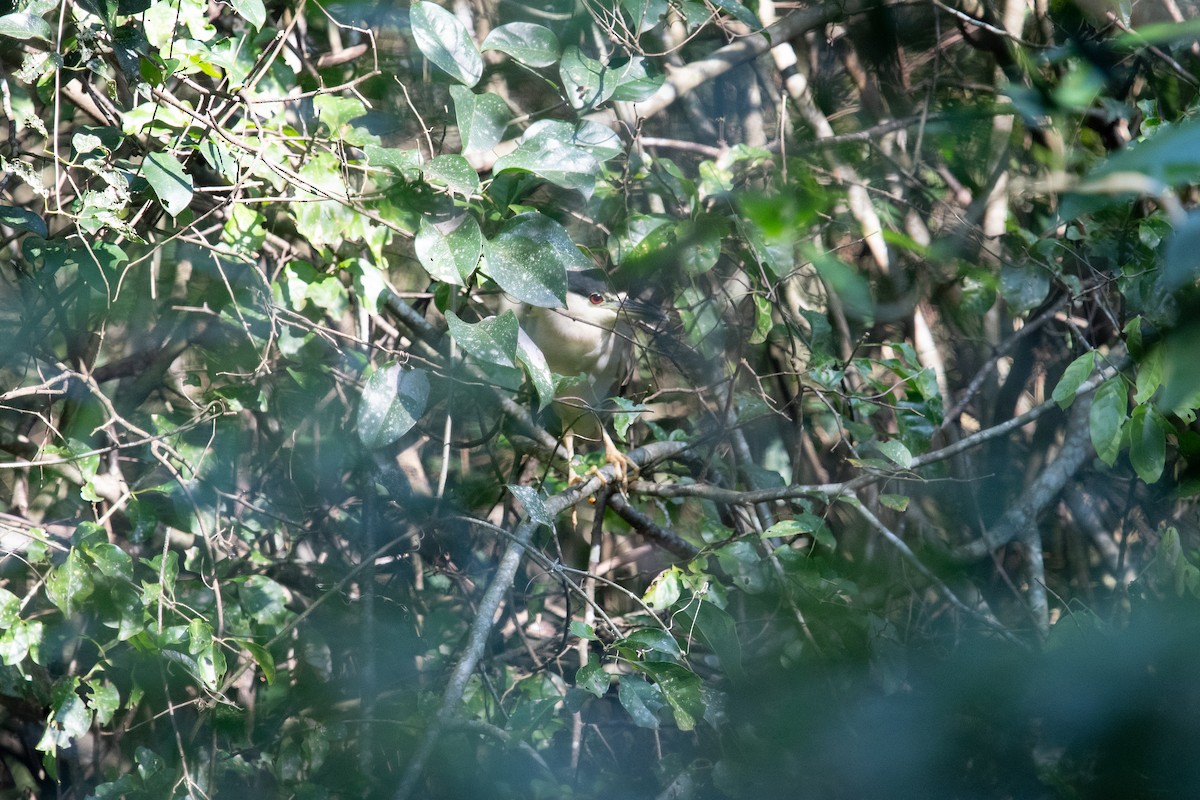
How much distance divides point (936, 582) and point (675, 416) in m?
0.46

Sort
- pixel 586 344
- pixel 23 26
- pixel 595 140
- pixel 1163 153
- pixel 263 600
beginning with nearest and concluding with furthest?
1. pixel 1163 153
2. pixel 23 26
3. pixel 595 140
4. pixel 263 600
5. pixel 586 344

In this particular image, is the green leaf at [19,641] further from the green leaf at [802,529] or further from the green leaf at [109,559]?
the green leaf at [802,529]

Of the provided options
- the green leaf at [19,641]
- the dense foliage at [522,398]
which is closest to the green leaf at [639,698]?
the dense foliage at [522,398]

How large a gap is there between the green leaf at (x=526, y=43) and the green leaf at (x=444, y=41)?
0.03 metres

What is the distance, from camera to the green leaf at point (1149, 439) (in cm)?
87

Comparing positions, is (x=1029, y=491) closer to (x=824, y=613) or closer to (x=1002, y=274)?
(x=1002, y=274)

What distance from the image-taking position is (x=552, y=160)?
2.53ft

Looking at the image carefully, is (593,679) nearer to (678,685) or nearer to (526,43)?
(678,685)

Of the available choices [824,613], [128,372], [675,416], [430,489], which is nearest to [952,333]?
[675,416]

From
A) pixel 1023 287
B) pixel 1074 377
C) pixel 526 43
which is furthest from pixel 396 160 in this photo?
pixel 1023 287


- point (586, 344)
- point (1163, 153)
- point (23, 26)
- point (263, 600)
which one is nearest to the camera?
point (1163, 153)

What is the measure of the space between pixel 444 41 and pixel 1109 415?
2.37 feet

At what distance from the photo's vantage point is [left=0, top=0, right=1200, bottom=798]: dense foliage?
2.60ft

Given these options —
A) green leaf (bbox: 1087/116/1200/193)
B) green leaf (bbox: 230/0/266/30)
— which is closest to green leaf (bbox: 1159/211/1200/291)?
green leaf (bbox: 1087/116/1200/193)
